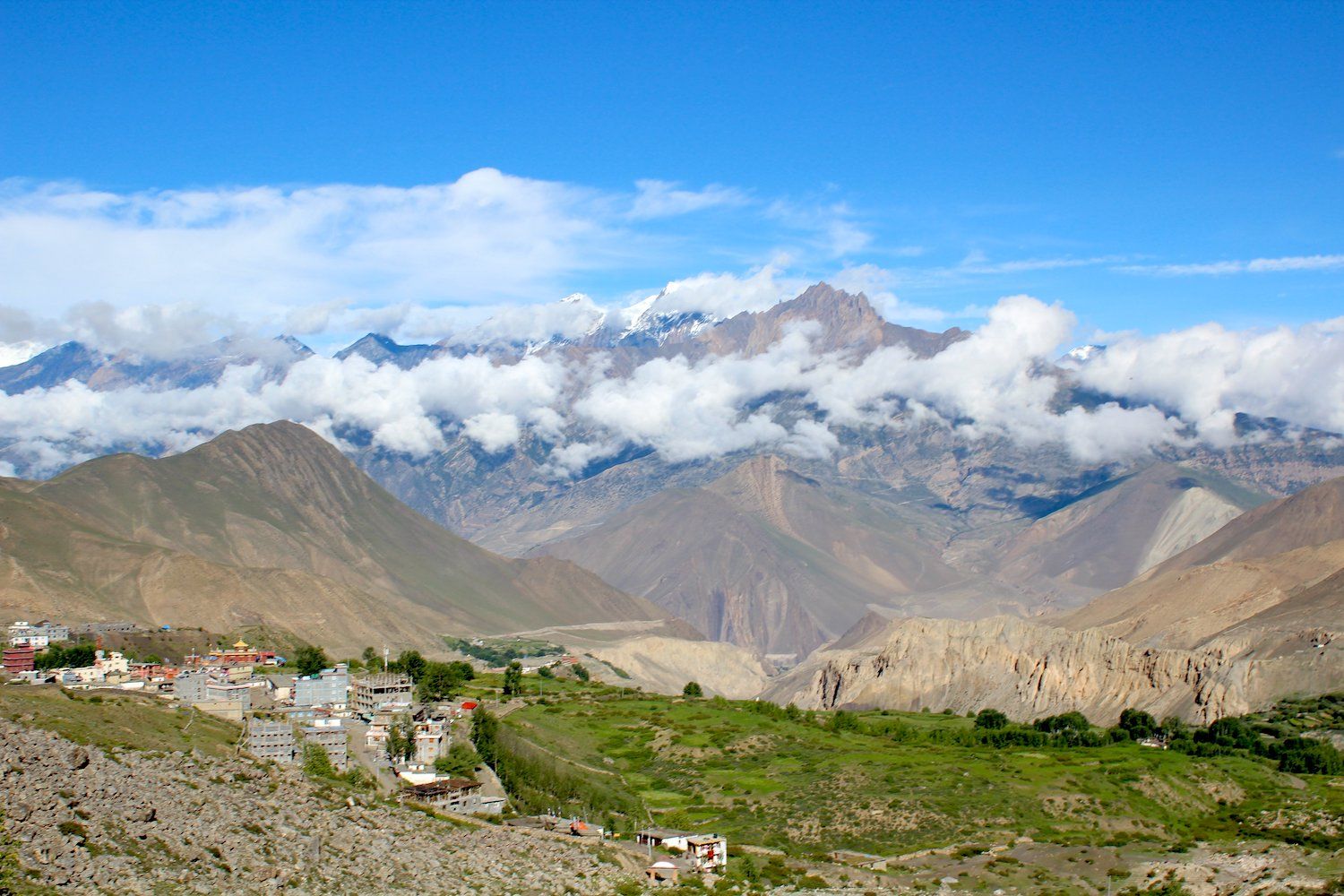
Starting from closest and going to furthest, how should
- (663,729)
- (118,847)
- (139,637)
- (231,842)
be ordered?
(118,847), (231,842), (663,729), (139,637)

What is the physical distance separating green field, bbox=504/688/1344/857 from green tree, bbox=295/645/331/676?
867 inches

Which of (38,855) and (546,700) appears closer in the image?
(38,855)

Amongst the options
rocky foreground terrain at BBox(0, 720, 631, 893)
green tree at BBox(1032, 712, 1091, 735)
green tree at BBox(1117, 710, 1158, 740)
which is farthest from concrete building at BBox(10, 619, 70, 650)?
green tree at BBox(1117, 710, 1158, 740)

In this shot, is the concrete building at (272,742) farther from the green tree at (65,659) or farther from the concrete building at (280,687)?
the green tree at (65,659)

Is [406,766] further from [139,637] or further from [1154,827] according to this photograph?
[139,637]

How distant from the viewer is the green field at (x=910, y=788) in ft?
328

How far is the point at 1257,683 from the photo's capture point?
191m

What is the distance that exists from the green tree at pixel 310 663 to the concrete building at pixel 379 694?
12246 millimetres

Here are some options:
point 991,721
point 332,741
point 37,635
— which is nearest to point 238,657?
point 37,635

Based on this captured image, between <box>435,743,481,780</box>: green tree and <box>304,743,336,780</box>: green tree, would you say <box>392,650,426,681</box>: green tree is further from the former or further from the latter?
<box>304,743,336,780</box>: green tree

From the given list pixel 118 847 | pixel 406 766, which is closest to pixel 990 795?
pixel 406 766

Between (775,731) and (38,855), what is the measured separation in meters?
96.9

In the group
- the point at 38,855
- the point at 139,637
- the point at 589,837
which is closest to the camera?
the point at 38,855

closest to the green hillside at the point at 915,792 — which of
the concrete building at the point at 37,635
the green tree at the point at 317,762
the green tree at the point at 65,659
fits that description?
the green tree at the point at 317,762
